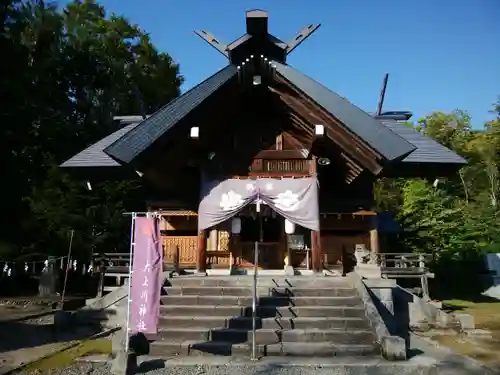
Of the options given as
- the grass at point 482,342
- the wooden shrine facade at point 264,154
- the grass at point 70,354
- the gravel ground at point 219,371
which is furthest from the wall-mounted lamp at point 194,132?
the grass at point 482,342

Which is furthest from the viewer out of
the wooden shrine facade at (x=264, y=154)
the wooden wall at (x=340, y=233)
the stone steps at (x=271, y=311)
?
the wooden wall at (x=340, y=233)

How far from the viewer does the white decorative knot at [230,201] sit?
12.1 m

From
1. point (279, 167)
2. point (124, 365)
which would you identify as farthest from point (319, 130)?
point (124, 365)

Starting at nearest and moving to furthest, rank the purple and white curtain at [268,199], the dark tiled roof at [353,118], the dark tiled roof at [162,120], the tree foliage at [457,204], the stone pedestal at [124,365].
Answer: the stone pedestal at [124,365] → the dark tiled roof at [162,120] → the dark tiled roof at [353,118] → the purple and white curtain at [268,199] → the tree foliage at [457,204]

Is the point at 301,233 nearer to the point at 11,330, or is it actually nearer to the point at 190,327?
the point at 190,327

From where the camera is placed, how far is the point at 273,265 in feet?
46.1

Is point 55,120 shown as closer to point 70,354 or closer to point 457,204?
point 70,354

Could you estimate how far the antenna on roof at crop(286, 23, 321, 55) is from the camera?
13.8 metres

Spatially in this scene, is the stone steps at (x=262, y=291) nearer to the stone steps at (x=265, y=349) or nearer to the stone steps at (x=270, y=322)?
the stone steps at (x=270, y=322)

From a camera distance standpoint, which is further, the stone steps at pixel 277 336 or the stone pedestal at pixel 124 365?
the stone steps at pixel 277 336

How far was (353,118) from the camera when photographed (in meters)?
11.8

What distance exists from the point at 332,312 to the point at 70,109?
20.8 meters

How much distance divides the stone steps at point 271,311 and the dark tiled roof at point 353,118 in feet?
13.4

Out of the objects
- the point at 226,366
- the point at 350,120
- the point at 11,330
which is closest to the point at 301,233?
the point at 350,120
